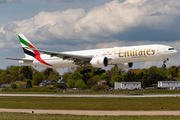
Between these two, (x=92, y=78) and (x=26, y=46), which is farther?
(x=92, y=78)

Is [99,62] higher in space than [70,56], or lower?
lower

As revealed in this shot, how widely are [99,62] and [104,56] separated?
186 centimetres

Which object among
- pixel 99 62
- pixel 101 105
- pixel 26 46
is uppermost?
pixel 26 46

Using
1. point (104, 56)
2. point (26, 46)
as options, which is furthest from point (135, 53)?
point (26, 46)

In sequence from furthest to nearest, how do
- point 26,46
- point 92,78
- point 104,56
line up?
point 92,78
point 26,46
point 104,56

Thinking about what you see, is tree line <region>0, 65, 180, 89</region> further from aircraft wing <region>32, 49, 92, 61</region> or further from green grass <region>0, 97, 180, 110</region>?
green grass <region>0, 97, 180, 110</region>

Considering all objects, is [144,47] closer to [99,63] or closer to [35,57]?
[99,63]

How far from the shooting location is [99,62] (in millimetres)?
50688

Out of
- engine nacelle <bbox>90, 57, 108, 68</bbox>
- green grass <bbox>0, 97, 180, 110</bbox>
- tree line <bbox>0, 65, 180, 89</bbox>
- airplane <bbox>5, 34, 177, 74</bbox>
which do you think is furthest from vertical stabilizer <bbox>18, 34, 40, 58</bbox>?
tree line <bbox>0, 65, 180, 89</bbox>

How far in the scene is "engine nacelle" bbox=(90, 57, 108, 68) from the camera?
1992 inches

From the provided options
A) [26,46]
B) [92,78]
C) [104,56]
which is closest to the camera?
[104,56]

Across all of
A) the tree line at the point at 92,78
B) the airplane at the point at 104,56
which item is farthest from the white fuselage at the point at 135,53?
the tree line at the point at 92,78

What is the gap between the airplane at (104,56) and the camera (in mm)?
47659

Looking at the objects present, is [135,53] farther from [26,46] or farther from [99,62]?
[26,46]
